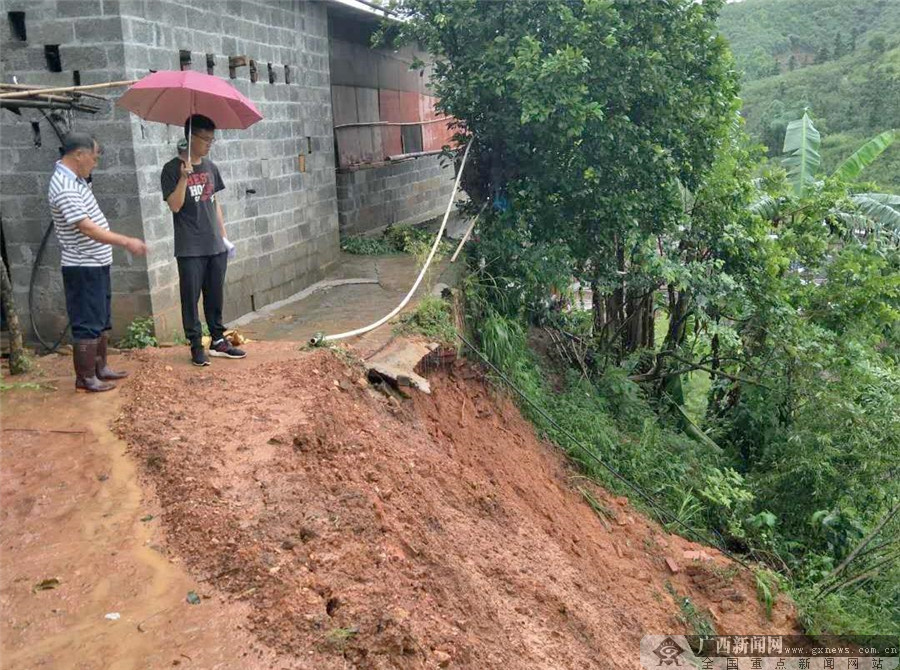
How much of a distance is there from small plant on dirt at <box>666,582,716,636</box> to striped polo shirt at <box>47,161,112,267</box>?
4739 mm

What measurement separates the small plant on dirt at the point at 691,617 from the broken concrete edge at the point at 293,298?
14.6 feet

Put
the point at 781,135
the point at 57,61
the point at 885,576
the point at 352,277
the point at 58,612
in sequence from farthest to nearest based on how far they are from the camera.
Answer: the point at 781,135 < the point at 352,277 < the point at 885,576 < the point at 57,61 < the point at 58,612

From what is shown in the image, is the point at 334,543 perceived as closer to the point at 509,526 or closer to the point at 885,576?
the point at 509,526

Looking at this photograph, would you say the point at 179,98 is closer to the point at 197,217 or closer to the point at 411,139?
the point at 197,217

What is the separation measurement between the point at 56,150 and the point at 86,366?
1909mm

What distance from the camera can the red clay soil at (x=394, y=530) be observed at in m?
3.31

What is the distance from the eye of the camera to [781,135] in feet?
97.2

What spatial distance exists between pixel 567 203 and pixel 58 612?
6.84 meters

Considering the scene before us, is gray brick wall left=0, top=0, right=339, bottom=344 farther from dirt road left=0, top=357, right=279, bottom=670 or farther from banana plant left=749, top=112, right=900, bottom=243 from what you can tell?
banana plant left=749, top=112, right=900, bottom=243

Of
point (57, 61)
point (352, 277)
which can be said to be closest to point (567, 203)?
point (352, 277)

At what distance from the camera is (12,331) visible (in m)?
5.39

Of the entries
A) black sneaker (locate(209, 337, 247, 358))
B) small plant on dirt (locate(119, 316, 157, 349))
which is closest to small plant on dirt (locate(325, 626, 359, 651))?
black sneaker (locate(209, 337, 247, 358))

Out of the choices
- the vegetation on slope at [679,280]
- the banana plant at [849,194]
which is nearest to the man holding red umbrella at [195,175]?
the vegetation on slope at [679,280]

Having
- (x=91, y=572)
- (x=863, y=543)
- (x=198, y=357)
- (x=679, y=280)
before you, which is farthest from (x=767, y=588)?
(x=91, y=572)
